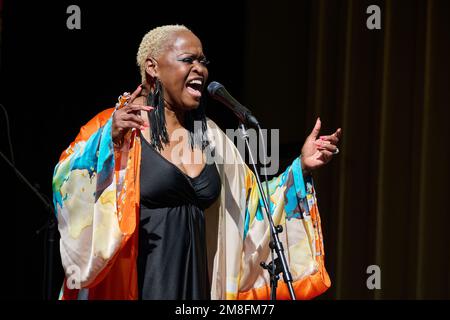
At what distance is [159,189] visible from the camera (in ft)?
8.46

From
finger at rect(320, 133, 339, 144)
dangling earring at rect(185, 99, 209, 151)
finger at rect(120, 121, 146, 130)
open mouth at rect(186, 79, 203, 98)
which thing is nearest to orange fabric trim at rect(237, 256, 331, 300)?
finger at rect(320, 133, 339, 144)

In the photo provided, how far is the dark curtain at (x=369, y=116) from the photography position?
4051 mm

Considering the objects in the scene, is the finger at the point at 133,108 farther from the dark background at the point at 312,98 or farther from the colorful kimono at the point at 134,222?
the dark background at the point at 312,98

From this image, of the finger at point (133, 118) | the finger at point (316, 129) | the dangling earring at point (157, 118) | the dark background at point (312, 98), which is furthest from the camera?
the dark background at point (312, 98)

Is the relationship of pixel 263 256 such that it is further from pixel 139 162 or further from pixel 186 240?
pixel 139 162

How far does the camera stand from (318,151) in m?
2.83

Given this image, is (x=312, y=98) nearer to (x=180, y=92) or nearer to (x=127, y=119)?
(x=180, y=92)

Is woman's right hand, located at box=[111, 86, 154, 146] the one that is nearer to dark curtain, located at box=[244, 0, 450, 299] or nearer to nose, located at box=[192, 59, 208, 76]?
nose, located at box=[192, 59, 208, 76]

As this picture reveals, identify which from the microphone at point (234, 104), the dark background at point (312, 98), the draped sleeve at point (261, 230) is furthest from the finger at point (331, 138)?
the dark background at point (312, 98)

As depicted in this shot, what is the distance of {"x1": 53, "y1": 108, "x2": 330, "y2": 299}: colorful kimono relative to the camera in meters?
2.48

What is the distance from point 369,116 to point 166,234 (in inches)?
73.5

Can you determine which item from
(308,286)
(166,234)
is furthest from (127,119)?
(308,286)

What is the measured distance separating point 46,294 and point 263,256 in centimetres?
93

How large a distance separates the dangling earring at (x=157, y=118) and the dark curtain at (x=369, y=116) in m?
1.51
